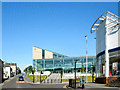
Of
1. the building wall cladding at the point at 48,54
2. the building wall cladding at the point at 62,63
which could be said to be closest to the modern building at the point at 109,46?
the building wall cladding at the point at 62,63

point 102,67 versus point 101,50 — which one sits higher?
point 101,50

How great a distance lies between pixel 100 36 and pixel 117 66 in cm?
913

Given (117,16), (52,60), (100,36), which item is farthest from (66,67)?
(117,16)

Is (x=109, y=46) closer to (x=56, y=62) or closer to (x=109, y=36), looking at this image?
(x=109, y=36)

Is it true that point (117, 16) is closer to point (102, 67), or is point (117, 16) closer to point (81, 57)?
point (102, 67)

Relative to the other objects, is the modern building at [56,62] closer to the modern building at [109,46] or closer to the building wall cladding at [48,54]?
the building wall cladding at [48,54]

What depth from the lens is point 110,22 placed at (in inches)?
1683

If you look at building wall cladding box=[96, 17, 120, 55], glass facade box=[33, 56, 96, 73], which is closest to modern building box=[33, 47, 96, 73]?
glass facade box=[33, 56, 96, 73]

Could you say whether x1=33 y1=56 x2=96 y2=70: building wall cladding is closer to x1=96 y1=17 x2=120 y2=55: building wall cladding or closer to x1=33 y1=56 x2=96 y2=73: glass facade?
x1=33 y1=56 x2=96 y2=73: glass facade

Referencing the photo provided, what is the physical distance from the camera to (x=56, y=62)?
122062mm

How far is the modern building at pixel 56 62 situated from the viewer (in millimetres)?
114125

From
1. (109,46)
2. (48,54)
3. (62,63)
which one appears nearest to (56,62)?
(62,63)

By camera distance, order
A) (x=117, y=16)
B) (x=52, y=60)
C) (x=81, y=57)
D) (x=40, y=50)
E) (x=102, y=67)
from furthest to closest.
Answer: (x=40, y=50), (x=52, y=60), (x=81, y=57), (x=102, y=67), (x=117, y=16)

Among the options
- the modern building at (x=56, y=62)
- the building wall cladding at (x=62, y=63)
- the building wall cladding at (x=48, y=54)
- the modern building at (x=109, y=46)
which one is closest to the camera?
the modern building at (x=109, y=46)
